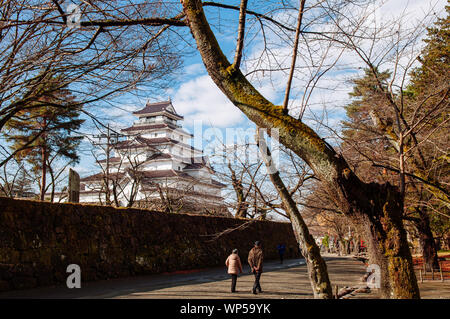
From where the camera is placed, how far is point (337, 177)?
3814mm

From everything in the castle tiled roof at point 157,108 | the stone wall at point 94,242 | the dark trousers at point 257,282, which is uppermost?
the castle tiled roof at point 157,108

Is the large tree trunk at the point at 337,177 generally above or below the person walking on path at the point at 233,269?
above

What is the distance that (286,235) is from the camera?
94.7 feet

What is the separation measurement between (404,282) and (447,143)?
7.75 m

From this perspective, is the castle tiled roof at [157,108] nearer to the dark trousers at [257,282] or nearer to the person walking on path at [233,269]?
the person walking on path at [233,269]

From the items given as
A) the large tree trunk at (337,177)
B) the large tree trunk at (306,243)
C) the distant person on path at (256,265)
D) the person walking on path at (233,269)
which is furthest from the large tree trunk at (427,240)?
the large tree trunk at (337,177)

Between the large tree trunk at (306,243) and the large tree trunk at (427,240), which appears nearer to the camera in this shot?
the large tree trunk at (306,243)

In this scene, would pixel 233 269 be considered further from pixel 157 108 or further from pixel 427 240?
pixel 157 108

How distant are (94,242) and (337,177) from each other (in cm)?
1119

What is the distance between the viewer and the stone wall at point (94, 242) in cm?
1043

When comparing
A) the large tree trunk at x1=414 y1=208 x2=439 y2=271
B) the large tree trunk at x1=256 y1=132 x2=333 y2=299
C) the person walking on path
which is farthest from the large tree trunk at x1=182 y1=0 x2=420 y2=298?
the large tree trunk at x1=414 y1=208 x2=439 y2=271

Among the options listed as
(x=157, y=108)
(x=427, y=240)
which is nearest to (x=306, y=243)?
(x=427, y=240)

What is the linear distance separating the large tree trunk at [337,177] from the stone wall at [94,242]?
29.7ft
